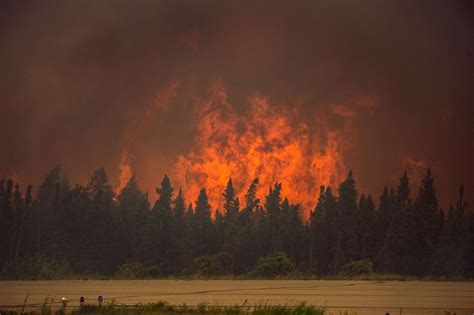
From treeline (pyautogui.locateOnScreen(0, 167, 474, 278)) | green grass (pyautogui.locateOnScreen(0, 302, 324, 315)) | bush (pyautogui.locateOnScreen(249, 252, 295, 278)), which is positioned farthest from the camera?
treeline (pyautogui.locateOnScreen(0, 167, 474, 278))

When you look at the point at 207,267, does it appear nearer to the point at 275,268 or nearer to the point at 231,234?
the point at 275,268

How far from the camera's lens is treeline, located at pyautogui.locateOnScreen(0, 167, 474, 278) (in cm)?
7988

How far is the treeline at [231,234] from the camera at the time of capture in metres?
79.9

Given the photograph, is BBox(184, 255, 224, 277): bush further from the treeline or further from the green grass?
the green grass

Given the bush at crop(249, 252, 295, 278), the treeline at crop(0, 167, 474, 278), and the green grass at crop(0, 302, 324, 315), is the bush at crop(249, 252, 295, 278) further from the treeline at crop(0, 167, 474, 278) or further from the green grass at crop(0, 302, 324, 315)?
the green grass at crop(0, 302, 324, 315)

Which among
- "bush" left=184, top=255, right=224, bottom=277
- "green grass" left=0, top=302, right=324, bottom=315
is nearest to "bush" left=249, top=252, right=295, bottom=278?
"bush" left=184, top=255, right=224, bottom=277

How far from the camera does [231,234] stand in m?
93.8

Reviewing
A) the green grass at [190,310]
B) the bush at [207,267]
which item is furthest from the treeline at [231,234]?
the green grass at [190,310]

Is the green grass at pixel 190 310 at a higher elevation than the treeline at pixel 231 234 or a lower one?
lower

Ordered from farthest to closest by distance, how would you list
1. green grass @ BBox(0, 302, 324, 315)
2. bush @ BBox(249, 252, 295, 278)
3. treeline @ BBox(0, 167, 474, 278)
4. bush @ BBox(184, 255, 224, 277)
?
1. treeline @ BBox(0, 167, 474, 278)
2. bush @ BBox(184, 255, 224, 277)
3. bush @ BBox(249, 252, 295, 278)
4. green grass @ BBox(0, 302, 324, 315)

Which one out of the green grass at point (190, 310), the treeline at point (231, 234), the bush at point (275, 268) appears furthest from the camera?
the treeline at point (231, 234)

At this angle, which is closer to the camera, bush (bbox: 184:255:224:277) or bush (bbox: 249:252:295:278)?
bush (bbox: 249:252:295:278)

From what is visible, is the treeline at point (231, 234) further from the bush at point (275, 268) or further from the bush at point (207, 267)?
the bush at point (275, 268)

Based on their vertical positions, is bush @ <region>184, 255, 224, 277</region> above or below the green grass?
above
